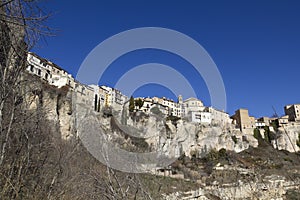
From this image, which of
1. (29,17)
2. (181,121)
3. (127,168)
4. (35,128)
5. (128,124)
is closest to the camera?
(29,17)

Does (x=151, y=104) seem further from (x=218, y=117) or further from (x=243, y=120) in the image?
(x=243, y=120)

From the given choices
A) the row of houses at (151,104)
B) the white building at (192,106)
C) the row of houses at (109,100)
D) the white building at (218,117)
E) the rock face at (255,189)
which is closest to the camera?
the rock face at (255,189)

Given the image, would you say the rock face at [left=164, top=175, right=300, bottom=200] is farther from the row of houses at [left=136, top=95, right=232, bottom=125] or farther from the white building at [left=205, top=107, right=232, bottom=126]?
the white building at [left=205, top=107, right=232, bottom=126]

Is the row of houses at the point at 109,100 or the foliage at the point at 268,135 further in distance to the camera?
the foliage at the point at 268,135

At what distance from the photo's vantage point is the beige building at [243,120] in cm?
5450

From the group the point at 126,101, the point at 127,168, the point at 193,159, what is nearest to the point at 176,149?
the point at 193,159

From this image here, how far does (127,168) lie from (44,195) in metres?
1.30

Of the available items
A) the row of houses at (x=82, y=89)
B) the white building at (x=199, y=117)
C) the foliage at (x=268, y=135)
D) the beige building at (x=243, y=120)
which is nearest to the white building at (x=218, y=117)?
the white building at (x=199, y=117)

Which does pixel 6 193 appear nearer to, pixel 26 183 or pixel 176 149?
pixel 26 183

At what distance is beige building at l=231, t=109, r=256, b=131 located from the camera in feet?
179

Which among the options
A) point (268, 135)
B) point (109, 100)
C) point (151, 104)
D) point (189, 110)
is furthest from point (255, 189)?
point (268, 135)

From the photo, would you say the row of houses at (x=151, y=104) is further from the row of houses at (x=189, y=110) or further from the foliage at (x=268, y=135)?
the foliage at (x=268, y=135)

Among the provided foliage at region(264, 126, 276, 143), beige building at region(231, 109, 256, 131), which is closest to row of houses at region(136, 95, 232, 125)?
beige building at region(231, 109, 256, 131)

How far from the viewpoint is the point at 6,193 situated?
7.04ft
